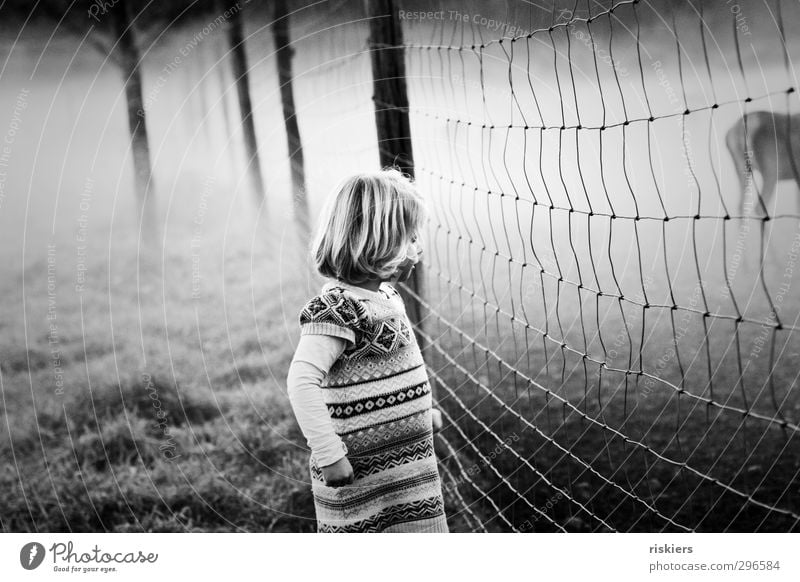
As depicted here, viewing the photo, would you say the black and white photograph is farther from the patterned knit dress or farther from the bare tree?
the patterned knit dress

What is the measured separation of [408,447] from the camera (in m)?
1.09

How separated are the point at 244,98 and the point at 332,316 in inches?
31.8

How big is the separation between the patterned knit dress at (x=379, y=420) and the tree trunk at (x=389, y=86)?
546mm

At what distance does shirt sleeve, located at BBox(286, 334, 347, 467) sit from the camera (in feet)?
3.24

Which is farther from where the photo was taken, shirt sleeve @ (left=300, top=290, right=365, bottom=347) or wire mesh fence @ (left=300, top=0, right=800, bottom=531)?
wire mesh fence @ (left=300, top=0, right=800, bottom=531)

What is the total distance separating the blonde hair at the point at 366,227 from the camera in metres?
1.04

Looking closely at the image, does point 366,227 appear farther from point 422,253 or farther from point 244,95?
point 244,95

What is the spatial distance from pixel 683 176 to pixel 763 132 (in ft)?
0.66

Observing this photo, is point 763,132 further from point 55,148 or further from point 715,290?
point 55,148

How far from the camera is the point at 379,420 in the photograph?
1.07 meters

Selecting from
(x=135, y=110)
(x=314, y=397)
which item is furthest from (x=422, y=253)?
(x=135, y=110)
